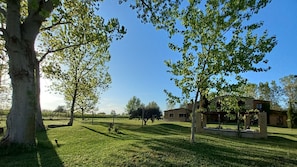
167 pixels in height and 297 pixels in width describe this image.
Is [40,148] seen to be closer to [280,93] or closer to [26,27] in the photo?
[26,27]

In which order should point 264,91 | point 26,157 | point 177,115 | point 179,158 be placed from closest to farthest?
point 179,158 → point 26,157 → point 177,115 → point 264,91

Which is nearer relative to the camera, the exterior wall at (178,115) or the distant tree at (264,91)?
the exterior wall at (178,115)

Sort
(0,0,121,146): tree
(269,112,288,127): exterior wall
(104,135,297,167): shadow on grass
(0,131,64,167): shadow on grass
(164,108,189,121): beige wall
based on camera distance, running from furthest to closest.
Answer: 1. (164,108,189,121): beige wall
2. (269,112,288,127): exterior wall
3. (0,0,121,146): tree
4. (0,131,64,167): shadow on grass
5. (104,135,297,167): shadow on grass

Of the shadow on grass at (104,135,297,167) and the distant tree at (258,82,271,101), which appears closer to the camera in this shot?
the shadow on grass at (104,135,297,167)

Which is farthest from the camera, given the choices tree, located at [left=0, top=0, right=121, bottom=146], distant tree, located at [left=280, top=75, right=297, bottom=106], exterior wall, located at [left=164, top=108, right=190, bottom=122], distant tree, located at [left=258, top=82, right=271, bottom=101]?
distant tree, located at [left=258, top=82, right=271, bottom=101]

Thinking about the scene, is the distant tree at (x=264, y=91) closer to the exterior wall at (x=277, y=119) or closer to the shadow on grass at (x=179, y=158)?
the exterior wall at (x=277, y=119)

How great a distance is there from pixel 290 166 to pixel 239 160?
5.00 feet

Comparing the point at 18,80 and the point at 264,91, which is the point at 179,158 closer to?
the point at 18,80

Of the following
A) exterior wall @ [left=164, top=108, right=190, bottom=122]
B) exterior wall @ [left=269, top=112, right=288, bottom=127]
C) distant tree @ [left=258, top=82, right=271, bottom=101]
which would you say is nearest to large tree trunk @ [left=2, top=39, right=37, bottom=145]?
exterior wall @ [left=164, top=108, right=190, bottom=122]

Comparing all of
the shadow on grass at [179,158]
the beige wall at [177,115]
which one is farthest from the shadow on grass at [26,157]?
the beige wall at [177,115]

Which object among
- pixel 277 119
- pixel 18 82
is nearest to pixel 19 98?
pixel 18 82

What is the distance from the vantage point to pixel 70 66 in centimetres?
2867

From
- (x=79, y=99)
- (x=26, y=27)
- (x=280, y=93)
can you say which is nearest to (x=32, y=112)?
(x=26, y=27)

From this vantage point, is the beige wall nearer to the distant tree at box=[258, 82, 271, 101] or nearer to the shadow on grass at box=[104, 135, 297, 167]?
the distant tree at box=[258, 82, 271, 101]
